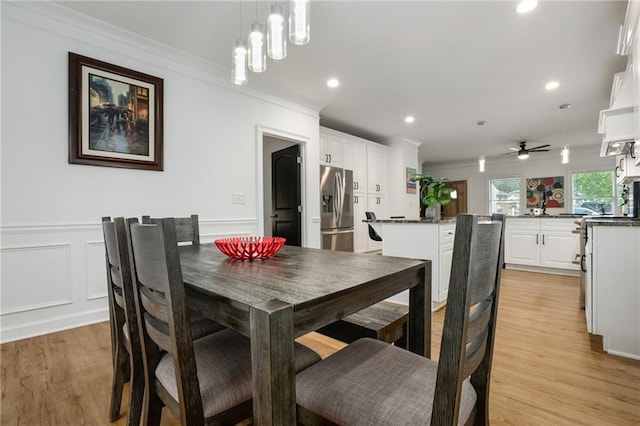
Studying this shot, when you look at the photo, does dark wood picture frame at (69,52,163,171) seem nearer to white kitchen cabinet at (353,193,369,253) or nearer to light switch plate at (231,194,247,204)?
light switch plate at (231,194,247,204)

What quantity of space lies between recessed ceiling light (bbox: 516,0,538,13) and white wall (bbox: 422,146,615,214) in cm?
671

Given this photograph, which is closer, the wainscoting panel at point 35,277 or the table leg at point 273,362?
the table leg at point 273,362

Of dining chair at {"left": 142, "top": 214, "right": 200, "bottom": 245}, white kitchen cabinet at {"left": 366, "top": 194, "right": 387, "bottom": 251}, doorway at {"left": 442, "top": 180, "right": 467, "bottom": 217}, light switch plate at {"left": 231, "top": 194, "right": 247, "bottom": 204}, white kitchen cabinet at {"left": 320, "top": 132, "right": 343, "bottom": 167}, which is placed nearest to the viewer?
dining chair at {"left": 142, "top": 214, "right": 200, "bottom": 245}

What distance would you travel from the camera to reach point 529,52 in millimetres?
2918

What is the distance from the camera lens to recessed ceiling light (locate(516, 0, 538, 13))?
219 centimetres

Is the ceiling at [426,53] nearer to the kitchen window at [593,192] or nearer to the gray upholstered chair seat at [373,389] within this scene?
the gray upholstered chair seat at [373,389]

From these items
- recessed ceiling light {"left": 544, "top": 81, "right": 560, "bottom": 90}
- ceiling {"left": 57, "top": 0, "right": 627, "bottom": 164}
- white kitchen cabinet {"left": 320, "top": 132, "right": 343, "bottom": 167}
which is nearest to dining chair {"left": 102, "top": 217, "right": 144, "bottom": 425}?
ceiling {"left": 57, "top": 0, "right": 627, "bottom": 164}

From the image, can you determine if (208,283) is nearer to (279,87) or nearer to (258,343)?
(258,343)

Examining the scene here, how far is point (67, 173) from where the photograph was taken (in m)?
Answer: 2.33

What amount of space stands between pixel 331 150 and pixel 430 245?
2660 mm

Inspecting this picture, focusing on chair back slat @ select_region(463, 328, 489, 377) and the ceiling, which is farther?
the ceiling

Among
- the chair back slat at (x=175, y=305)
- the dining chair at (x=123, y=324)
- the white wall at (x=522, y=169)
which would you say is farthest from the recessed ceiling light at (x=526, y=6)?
the white wall at (x=522, y=169)

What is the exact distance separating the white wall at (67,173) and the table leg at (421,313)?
2499 mm

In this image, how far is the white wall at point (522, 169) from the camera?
716 cm
